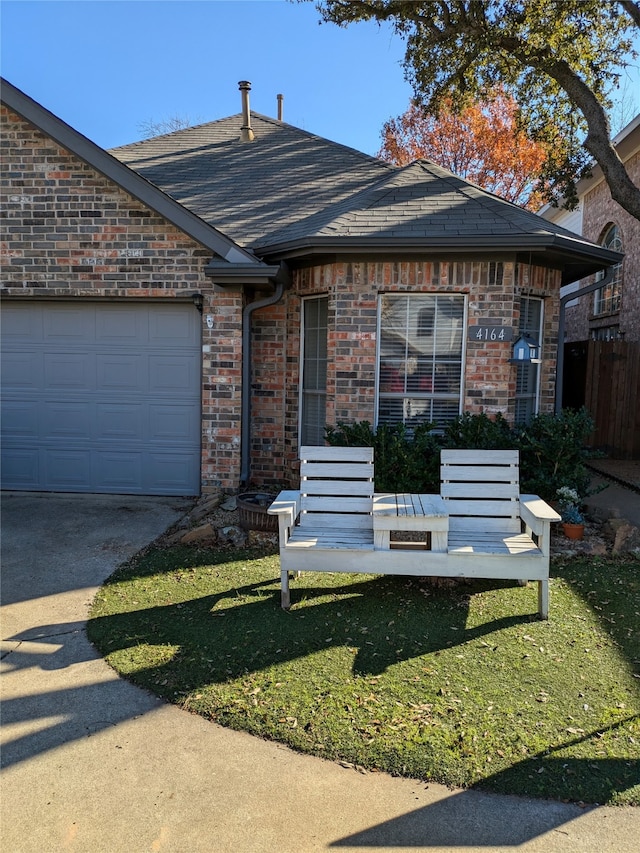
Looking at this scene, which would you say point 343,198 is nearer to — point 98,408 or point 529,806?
point 98,408

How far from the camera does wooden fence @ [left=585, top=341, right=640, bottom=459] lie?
1199 cm

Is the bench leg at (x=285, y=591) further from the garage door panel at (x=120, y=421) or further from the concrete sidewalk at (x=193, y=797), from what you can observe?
the garage door panel at (x=120, y=421)

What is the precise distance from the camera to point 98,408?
796 cm

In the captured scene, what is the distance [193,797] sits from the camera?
2.69 meters

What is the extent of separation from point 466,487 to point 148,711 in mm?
3125

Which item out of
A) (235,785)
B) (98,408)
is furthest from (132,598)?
(98,408)

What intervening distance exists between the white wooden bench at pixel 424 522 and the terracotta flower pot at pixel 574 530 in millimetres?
1283

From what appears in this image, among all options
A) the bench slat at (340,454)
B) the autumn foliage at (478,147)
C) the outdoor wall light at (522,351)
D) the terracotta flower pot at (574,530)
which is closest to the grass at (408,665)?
the terracotta flower pot at (574,530)

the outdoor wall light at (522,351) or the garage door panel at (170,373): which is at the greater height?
the outdoor wall light at (522,351)

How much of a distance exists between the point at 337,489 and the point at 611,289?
12990 mm

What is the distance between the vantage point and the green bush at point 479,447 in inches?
256

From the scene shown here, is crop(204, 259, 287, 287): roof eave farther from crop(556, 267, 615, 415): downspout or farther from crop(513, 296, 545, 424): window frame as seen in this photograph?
crop(556, 267, 615, 415): downspout

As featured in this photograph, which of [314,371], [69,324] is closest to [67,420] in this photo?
[69,324]

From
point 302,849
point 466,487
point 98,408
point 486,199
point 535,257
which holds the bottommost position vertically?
point 302,849
